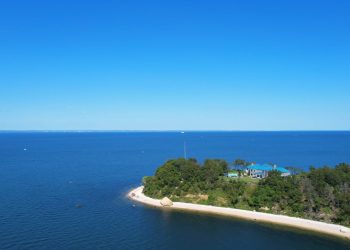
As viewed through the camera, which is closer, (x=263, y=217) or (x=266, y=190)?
(x=263, y=217)

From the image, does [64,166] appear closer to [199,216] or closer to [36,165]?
[36,165]

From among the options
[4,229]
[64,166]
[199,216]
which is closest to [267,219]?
[199,216]

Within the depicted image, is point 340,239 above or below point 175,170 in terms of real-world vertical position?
below

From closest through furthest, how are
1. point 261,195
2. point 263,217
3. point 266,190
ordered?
1. point 263,217
2. point 261,195
3. point 266,190

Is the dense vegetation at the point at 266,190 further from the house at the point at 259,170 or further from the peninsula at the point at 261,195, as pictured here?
the house at the point at 259,170

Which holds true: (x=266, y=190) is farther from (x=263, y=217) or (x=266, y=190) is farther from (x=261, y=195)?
(x=263, y=217)

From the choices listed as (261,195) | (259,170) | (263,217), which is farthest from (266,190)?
(259,170)

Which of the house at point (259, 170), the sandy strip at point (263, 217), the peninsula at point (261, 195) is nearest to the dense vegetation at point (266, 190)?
the peninsula at point (261, 195)
